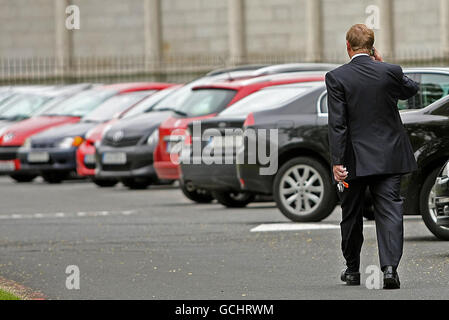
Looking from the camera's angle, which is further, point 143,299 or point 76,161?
point 76,161

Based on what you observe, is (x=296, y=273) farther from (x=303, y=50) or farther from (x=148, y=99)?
(x=303, y=50)

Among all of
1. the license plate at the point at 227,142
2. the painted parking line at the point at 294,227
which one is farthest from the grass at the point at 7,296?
the license plate at the point at 227,142

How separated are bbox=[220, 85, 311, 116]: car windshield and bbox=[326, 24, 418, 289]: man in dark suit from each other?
6.97 meters

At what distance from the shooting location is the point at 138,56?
45.4 meters

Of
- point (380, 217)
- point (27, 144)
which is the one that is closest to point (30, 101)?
point (27, 144)

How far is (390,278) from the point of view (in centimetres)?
965

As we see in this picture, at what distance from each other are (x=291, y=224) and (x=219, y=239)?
1.55 metres

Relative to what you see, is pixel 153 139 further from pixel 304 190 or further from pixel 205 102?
pixel 304 190

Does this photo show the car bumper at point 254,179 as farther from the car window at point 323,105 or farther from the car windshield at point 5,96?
the car windshield at point 5,96

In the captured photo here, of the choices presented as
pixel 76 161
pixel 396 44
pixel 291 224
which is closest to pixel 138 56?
pixel 396 44

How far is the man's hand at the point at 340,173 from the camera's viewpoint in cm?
973

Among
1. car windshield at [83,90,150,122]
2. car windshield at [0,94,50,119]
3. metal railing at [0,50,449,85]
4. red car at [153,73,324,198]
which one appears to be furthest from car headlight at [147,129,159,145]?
metal railing at [0,50,449,85]

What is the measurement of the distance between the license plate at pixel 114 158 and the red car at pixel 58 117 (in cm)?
367

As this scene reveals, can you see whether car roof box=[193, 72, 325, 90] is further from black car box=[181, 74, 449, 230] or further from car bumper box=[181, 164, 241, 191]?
black car box=[181, 74, 449, 230]
